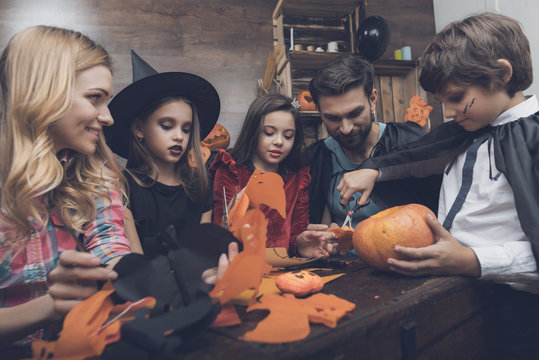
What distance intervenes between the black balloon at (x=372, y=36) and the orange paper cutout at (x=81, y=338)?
8.88 feet

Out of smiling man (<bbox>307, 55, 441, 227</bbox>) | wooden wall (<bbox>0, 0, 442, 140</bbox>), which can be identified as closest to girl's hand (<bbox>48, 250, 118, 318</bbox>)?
smiling man (<bbox>307, 55, 441, 227</bbox>)

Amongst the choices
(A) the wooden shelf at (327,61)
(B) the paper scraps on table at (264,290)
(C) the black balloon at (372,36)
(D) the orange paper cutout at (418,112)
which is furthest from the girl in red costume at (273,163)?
(C) the black balloon at (372,36)

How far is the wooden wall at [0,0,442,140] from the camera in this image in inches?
107

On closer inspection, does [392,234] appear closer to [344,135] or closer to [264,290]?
[264,290]

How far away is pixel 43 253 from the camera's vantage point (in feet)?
2.57

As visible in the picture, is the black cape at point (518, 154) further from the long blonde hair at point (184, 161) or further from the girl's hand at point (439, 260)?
the long blonde hair at point (184, 161)

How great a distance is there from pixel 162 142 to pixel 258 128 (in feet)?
1.54

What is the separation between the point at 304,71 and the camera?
9.91ft

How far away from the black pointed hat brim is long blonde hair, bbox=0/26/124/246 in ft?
1.05

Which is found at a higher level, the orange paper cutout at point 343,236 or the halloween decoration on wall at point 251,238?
the halloween decoration on wall at point 251,238

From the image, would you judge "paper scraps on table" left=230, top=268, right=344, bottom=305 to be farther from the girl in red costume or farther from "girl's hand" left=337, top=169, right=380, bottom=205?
the girl in red costume

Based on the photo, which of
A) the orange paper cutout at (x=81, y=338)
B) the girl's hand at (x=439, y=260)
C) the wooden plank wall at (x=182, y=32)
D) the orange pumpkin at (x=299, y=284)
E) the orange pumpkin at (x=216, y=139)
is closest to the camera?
the orange paper cutout at (x=81, y=338)

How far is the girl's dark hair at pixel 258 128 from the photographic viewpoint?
1.52 meters

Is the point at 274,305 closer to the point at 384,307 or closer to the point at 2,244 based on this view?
the point at 384,307
